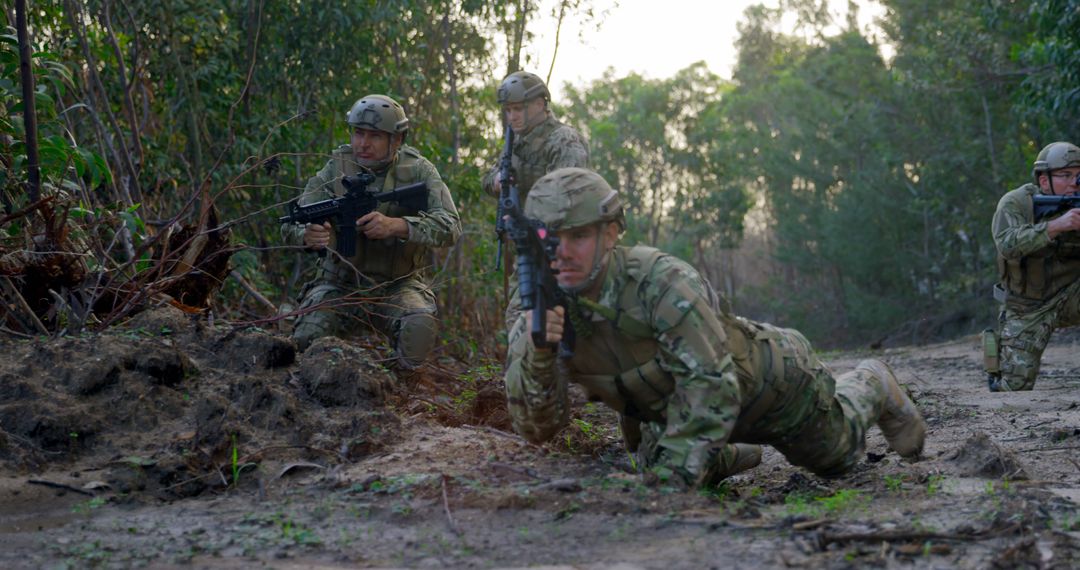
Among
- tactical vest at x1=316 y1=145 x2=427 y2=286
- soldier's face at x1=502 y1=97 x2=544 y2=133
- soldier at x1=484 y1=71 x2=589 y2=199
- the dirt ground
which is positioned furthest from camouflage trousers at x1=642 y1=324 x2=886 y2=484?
soldier's face at x1=502 y1=97 x2=544 y2=133

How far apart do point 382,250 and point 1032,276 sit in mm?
4432

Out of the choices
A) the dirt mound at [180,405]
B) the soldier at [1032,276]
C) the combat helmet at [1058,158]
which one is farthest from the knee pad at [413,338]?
Answer: the combat helmet at [1058,158]

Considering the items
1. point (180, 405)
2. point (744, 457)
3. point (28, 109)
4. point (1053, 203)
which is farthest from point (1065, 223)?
point (28, 109)

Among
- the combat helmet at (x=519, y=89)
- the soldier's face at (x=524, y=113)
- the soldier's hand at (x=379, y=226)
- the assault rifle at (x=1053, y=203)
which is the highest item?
the combat helmet at (x=519, y=89)

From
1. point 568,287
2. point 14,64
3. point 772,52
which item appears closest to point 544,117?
point 14,64

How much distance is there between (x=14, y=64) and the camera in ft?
18.7

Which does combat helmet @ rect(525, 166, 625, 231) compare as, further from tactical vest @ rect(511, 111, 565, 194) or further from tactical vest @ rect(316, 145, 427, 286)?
tactical vest @ rect(511, 111, 565, 194)

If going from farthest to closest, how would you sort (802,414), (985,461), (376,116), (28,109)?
(376,116), (28,109), (985,461), (802,414)

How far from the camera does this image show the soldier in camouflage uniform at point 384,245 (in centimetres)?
641

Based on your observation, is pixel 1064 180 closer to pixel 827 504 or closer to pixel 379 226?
pixel 379 226

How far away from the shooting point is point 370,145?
21.7ft

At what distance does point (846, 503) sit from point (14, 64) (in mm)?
4493

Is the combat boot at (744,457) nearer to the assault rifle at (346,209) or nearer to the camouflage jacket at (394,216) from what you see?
the camouflage jacket at (394,216)

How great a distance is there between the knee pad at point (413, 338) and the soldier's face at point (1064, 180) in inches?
170
